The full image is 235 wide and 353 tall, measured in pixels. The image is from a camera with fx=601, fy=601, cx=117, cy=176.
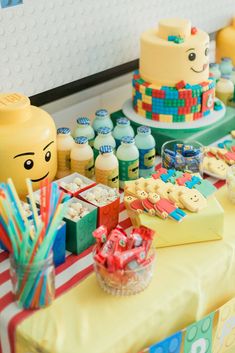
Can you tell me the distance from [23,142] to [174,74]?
527 millimetres

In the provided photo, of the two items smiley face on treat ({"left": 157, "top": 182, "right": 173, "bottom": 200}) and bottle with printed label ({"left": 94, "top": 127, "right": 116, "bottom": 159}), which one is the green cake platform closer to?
bottle with printed label ({"left": 94, "top": 127, "right": 116, "bottom": 159})

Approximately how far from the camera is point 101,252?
1.16m

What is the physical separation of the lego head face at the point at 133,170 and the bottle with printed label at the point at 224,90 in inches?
21.1

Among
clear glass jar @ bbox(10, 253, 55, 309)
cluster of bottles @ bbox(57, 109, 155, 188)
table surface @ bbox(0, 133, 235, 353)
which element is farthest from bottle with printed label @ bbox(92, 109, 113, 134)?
clear glass jar @ bbox(10, 253, 55, 309)

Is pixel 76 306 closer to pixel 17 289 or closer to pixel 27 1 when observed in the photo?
pixel 17 289

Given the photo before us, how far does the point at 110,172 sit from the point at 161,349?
1.48 feet

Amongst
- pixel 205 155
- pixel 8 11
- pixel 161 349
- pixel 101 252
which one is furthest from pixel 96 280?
pixel 8 11

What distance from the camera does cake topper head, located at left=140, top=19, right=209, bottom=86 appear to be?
5.37ft

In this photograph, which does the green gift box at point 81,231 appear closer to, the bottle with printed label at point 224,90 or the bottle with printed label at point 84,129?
the bottle with printed label at point 84,129

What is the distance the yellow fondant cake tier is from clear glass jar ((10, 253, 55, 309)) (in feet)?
0.83

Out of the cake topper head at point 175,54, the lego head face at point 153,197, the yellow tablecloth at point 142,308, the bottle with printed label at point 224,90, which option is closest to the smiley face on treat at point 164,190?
the lego head face at point 153,197

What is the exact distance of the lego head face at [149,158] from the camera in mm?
1537

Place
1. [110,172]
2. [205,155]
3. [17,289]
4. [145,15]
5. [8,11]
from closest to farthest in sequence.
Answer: [17,289], [110,172], [8,11], [205,155], [145,15]

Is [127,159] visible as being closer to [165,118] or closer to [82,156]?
[82,156]
